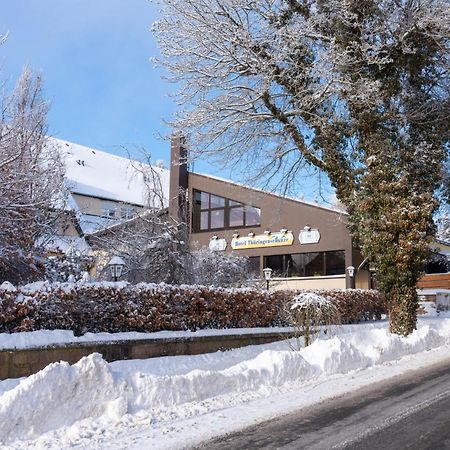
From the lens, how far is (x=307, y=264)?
27656mm

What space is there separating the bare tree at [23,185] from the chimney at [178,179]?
3.44 m

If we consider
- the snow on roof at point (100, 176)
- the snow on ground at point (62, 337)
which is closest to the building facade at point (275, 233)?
the snow on roof at point (100, 176)

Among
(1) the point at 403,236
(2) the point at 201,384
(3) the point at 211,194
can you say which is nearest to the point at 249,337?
(1) the point at 403,236

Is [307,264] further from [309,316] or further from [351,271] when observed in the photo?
[309,316]

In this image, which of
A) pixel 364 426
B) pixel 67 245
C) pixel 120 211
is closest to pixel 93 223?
pixel 120 211

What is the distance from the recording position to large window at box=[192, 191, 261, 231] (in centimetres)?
2948

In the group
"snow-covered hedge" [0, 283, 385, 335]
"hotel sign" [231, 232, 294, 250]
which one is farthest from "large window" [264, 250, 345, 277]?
"snow-covered hedge" [0, 283, 385, 335]

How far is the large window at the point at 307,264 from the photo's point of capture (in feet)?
87.8

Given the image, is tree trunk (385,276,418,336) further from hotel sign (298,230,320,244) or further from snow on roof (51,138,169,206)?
snow on roof (51,138,169,206)

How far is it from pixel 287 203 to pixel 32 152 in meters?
17.5

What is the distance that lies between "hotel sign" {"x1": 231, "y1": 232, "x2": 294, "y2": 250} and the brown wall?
0.22 m

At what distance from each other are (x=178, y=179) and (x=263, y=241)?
6.14 m

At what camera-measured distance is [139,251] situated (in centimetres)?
1789

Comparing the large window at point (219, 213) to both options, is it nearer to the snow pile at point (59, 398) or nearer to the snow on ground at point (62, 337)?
the snow on ground at point (62, 337)
